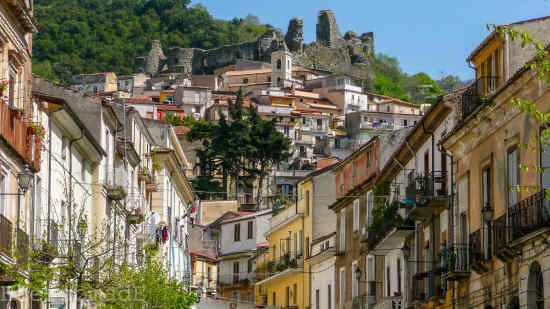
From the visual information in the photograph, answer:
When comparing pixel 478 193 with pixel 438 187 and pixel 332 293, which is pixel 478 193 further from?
pixel 332 293

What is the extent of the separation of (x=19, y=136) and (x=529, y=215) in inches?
473

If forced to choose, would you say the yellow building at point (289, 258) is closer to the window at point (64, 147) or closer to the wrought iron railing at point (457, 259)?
the window at point (64, 147)

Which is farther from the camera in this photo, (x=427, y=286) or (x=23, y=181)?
(x=427, y=286)

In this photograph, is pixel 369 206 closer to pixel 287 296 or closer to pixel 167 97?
pixel 287 296

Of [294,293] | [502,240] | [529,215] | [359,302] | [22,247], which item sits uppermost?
[529,215]

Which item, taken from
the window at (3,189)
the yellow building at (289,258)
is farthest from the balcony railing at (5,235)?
the yellow building at (289,258)

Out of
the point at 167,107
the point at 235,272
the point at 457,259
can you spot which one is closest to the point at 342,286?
the point at 457,259

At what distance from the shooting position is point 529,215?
25000mm

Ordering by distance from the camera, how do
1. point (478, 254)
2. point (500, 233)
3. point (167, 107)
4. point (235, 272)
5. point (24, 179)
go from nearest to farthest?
point (24, 179), point (500, 233), point (478, 254), point (235, 272), point (167, 107)

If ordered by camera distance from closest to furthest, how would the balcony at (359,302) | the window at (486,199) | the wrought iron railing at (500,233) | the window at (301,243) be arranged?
the wrought iron railing at (500,233), the window at (486,199), the balcony at (359,302), the window at (301,243)

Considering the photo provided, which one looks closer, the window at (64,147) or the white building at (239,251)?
the window at (64,147)

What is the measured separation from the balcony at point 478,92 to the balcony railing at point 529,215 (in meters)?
4.88

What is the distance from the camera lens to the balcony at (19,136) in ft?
82.8

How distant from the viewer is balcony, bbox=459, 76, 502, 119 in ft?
102
